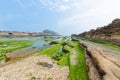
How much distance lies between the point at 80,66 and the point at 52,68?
6356 millimetres

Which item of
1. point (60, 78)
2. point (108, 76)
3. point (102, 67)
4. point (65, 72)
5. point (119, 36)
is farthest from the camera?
point (119, 36)

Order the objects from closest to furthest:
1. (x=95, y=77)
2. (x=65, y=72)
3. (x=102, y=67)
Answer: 1. (x=95, y=77)
2. (x=102, y=67)
3. (x=65, y=72)

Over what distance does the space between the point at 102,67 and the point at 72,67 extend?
Result: 9.77m

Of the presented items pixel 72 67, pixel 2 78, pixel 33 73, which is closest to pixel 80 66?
pixel 72 67

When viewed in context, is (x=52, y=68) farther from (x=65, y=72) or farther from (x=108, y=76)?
(x=108, y=76)

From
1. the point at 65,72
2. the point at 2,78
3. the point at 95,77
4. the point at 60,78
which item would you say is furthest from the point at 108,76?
the point at 2,78

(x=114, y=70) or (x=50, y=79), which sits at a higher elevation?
(x=114, y=70)

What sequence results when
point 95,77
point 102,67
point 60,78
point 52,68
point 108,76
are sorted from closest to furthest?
point 108,76
point 95,77
point 102,67
point 60,78
point 52,68

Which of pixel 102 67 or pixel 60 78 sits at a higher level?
pixel 102 67

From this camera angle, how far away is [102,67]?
2783 centimetres

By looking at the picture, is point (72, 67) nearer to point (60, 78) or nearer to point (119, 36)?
point (60, 78)

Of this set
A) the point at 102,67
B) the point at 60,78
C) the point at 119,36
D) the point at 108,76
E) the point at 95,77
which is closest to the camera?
the point at 108,76

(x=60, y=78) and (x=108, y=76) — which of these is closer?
(x=108, y=76)

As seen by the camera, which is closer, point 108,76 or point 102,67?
point 108,76
